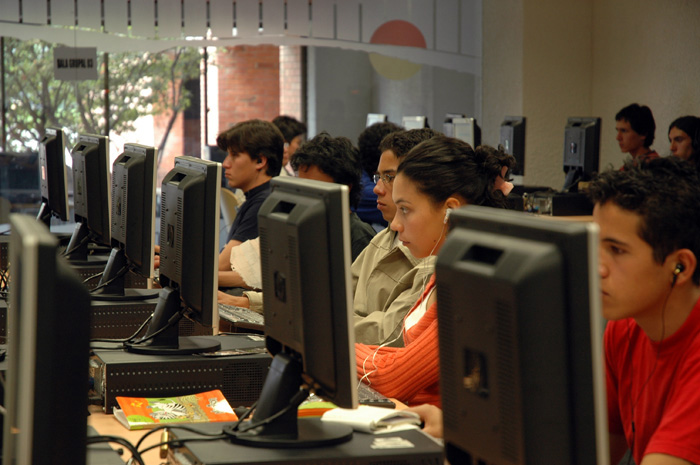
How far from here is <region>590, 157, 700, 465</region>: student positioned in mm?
1387

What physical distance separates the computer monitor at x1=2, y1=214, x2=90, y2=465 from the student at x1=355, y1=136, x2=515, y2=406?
112 cm

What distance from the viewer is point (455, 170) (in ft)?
6.92

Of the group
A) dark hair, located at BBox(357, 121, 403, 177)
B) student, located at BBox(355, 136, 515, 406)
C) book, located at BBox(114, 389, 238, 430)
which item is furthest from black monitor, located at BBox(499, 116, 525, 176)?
book, located at BBox(114, 389, 238, 430)

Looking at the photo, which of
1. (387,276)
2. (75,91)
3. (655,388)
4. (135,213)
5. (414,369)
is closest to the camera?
(655,388)

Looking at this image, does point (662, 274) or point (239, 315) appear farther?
point (239, 315)

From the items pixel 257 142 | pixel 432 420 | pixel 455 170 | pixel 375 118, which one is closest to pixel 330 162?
pixel 257 142

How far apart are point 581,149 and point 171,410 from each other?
13.5 ft

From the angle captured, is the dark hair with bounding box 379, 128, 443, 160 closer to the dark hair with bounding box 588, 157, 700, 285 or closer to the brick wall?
the dark hair with bounding box 588, 157, 700, 285

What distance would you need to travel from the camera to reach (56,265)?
94 cm

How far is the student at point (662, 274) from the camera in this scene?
139 cm

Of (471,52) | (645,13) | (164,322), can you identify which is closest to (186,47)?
(471,52)

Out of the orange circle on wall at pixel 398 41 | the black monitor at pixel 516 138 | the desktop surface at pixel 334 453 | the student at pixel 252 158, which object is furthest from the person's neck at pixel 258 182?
the orange circle on wall at pixel 398 41

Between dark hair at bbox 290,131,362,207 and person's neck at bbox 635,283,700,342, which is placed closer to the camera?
person's neck at bbox 635,283,700,342

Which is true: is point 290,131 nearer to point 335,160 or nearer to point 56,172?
point 56,172
